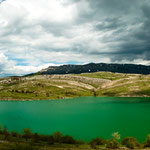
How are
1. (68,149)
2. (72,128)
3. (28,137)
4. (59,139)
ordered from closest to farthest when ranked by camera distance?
1. (68,149)
2. (59,139)
3. (28,137)
4. (72,128)

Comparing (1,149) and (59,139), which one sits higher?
(1,149)

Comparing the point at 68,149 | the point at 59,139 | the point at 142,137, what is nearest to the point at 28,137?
→ the point at 59,139

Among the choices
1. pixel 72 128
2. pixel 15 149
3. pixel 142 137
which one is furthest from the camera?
pixel 72 128

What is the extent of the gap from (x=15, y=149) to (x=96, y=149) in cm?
2290

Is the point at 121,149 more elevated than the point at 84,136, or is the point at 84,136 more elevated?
the point at 121,149

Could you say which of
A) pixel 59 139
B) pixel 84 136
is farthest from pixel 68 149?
pixel 84 136

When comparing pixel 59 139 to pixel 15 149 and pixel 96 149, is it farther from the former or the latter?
pixel 15 149

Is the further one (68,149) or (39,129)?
(39,129)

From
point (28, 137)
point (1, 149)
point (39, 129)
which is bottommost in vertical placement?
point (39, 129)

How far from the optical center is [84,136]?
75.0 meters

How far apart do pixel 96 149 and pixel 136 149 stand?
43.1ft

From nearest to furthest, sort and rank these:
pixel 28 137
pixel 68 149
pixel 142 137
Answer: pixel 68 149, pixel 28 137, pixel 142 137

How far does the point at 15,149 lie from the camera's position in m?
38.2

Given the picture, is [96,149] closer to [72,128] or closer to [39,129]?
[72,128]
